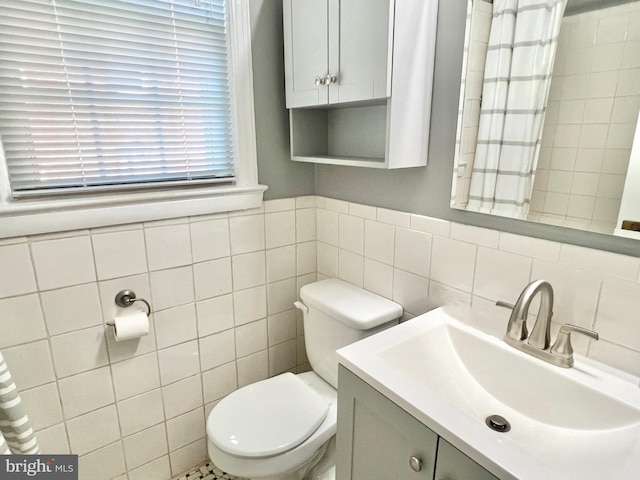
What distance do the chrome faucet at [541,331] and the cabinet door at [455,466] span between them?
37cm

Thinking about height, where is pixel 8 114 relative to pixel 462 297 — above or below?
above

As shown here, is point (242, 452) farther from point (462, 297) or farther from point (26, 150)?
point (26, 150)

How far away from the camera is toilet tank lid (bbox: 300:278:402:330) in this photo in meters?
1.36

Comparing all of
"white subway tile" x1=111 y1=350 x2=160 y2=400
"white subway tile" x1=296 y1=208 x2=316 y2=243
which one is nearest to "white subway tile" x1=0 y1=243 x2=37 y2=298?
"white subway tile" x1=111 y1=350 x2=160 y2=400

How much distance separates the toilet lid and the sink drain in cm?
59

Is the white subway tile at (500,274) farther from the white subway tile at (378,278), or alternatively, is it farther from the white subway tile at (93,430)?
the white subway tile at (93,430)

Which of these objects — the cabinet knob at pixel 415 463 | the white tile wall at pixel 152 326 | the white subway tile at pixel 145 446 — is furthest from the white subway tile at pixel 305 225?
the cabinet knob at pixel 415 463

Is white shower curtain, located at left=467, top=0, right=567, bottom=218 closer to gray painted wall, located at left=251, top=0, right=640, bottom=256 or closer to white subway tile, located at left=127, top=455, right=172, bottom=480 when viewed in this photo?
gray painted wall, located at left=251, top=0, right=640, bottom=256

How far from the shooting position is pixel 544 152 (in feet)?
3.34

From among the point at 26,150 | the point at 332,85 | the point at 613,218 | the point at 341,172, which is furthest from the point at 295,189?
the point at 613,218

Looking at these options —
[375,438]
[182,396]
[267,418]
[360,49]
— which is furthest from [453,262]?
[182,396]

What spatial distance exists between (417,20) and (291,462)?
1409 mm

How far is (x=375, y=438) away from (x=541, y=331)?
50cm

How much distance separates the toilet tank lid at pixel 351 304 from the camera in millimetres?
1360
